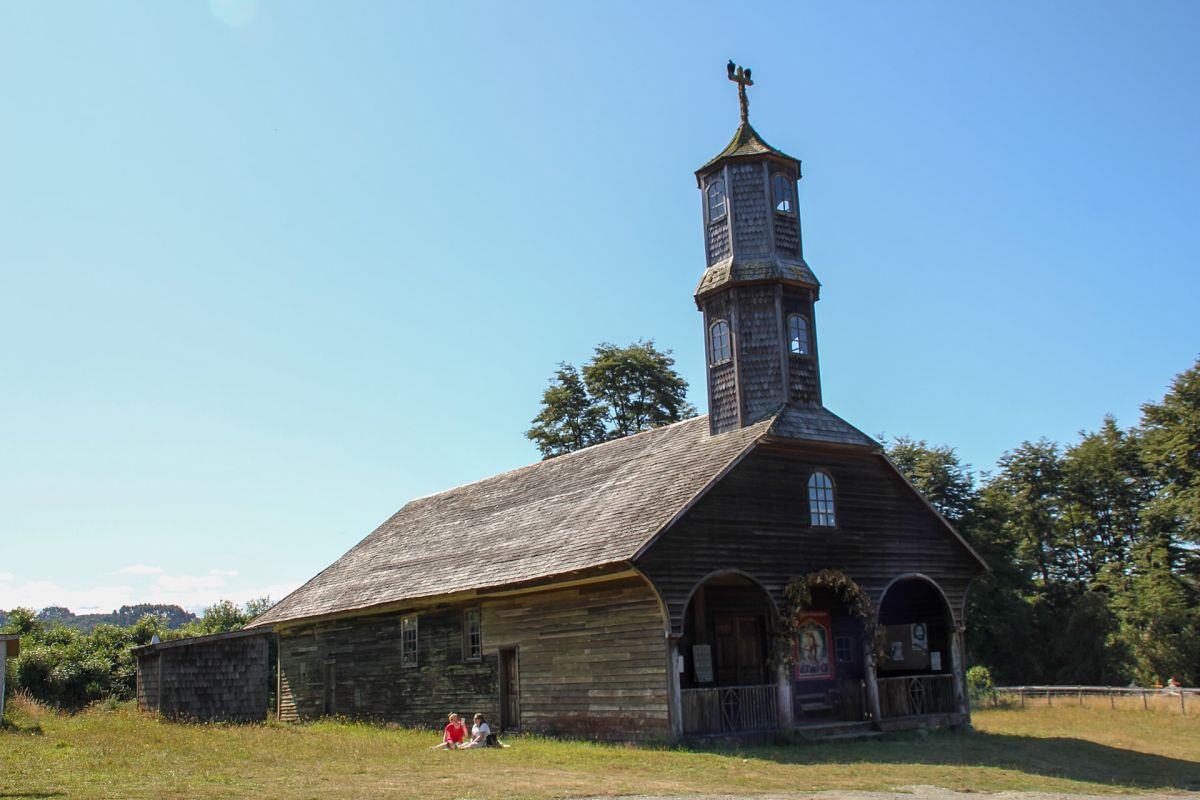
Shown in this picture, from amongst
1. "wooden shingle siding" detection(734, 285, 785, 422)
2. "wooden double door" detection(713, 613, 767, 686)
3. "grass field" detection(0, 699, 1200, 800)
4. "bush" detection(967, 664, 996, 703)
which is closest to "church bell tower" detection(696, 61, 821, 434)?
"wooden shingle siding" detection(734, 285, 785, 422)

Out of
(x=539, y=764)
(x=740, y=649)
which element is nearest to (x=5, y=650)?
(x=539, y=764)

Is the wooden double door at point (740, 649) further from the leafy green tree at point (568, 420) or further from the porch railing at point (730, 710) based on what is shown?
the leafy green tree at point (568, 420)

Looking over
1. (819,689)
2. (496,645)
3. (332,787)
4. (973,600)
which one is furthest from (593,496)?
(973,600)

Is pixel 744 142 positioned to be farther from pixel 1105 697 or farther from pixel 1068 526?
pixel 1068 526

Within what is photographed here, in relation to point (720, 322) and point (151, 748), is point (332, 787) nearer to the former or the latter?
point (151, 748)

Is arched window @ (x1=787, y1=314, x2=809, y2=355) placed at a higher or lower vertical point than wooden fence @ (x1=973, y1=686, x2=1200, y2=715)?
higher

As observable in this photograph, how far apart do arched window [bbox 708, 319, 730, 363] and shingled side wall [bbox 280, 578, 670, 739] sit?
6066mm

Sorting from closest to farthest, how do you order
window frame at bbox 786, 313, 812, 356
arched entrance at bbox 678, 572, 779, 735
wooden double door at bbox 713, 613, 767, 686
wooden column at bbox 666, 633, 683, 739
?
wooden column at bbox 666, 633, 683, 739, arched entrance at bbox 678, 572, 779, 735, wooden double door at bbox 713, 613, 767, 686, window frame at bbox 786, 313, 812, 356

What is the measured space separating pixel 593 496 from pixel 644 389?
24.3 metres

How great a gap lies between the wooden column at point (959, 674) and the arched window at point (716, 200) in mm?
10888

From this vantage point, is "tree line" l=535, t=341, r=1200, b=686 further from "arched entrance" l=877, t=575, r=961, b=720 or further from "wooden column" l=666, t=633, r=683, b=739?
"wooden column" l=666, t=633, r=683, b=739

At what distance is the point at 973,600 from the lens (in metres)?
46.3

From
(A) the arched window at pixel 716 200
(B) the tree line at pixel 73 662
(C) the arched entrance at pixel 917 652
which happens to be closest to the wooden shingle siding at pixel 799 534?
(C) the arched entrance at pixel 917 652

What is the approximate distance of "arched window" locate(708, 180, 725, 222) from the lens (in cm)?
2474
